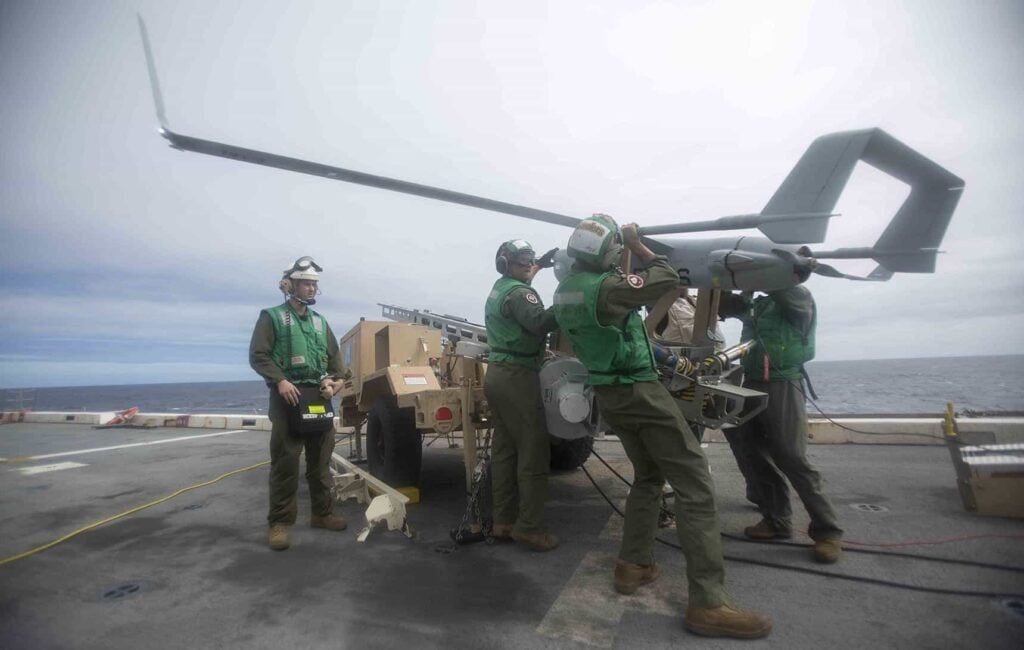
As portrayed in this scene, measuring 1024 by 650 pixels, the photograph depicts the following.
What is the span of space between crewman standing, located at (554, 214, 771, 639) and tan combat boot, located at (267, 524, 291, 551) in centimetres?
235

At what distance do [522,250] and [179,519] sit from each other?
3.81 meters

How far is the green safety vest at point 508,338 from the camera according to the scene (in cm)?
348

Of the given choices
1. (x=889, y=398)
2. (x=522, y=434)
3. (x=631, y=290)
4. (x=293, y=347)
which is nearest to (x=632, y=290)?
(x=631, y=290)

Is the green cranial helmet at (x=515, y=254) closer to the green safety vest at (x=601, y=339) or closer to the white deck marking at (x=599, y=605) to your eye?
the green safety vest at (x=601, y=339)

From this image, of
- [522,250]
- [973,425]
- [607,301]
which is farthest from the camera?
[973,425]

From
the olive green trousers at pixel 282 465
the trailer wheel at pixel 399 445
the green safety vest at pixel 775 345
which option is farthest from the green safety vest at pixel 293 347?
the green safety vest at pixel 775 345

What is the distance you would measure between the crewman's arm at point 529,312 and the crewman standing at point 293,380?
61.5 inches

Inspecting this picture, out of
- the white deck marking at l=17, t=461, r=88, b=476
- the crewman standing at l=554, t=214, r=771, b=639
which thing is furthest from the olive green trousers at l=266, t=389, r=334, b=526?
the white deck marking at l=17, t=461, r=88, b=476

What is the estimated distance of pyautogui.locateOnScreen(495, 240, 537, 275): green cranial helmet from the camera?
3.71m

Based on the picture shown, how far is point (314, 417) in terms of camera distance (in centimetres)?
376

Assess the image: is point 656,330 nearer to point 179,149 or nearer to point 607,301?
point 607,301

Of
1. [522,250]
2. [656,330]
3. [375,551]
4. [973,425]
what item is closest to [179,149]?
[522,250]

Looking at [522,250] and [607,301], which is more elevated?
[522,250]

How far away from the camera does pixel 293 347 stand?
12.6ft
